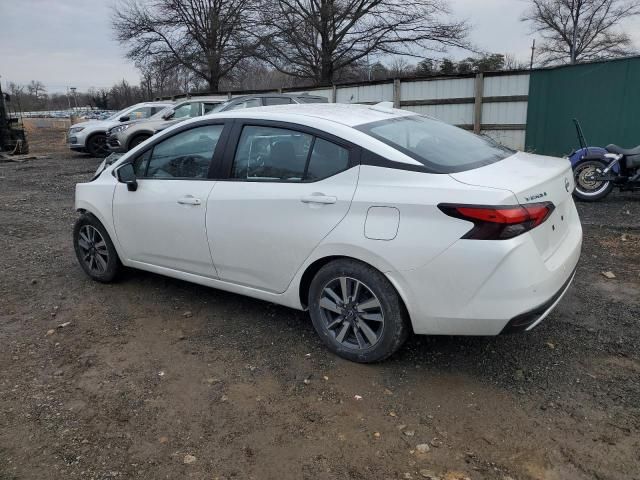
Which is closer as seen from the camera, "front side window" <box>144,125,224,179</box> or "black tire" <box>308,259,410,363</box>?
"black tire" <box>308,259,410,363</box>

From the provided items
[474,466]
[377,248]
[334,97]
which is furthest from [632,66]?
[474,466]

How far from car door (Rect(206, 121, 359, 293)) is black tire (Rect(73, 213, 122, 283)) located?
1443 mm

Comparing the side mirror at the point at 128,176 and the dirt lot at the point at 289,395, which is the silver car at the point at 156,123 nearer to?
the side mirror at the point at 128,176

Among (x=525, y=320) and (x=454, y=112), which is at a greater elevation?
(x=454, y=112)

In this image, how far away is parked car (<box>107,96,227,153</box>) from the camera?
542 inches

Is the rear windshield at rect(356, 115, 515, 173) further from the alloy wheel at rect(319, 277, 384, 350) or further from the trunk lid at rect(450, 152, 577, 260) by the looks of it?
the alloy wheel at rect(319, 277, 384, 350)

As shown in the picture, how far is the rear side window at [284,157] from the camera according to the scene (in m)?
3.27

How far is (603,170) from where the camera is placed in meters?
7.58

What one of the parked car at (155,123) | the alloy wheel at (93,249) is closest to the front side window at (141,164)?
the alloy wheel at (93,249)

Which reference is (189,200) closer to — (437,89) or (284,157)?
(284,157)

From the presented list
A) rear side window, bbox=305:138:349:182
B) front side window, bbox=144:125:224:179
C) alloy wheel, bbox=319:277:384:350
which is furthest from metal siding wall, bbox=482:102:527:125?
alloy wheel, bbox=319:277:384:350

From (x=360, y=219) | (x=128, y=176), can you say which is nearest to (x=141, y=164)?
(x=128, y=176)

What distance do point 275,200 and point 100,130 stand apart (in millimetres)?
15162

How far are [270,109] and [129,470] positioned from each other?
99.7 inches
